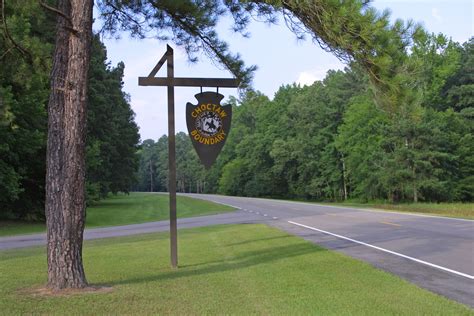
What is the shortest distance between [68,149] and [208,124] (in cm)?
331

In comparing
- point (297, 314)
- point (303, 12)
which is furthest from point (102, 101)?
point (297, 314)

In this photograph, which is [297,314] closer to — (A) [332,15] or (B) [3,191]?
(A) [332,15]

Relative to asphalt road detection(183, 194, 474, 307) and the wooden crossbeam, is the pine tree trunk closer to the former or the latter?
the wooden crossbeam

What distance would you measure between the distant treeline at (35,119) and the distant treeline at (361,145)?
12.4 metres

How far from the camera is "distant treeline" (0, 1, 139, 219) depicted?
31.2 ft

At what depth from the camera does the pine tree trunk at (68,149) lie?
7383 millimetres

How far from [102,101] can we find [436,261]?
3491cm

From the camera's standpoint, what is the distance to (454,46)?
59.3 metres

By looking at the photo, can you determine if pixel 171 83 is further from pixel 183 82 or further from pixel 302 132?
pixel 302 132

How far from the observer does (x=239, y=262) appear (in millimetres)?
10406

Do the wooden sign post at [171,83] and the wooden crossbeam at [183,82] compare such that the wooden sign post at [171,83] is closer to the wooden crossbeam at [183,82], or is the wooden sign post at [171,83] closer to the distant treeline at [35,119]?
the wooden crossbeam at [183,82]

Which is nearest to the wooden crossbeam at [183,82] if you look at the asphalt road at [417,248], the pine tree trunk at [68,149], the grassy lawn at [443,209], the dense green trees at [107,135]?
the pine tree trunk at [68,149]

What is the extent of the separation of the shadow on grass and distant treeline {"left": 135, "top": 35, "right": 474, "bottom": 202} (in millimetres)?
20372

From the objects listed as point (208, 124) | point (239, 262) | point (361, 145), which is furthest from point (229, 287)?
point (361, 145)
